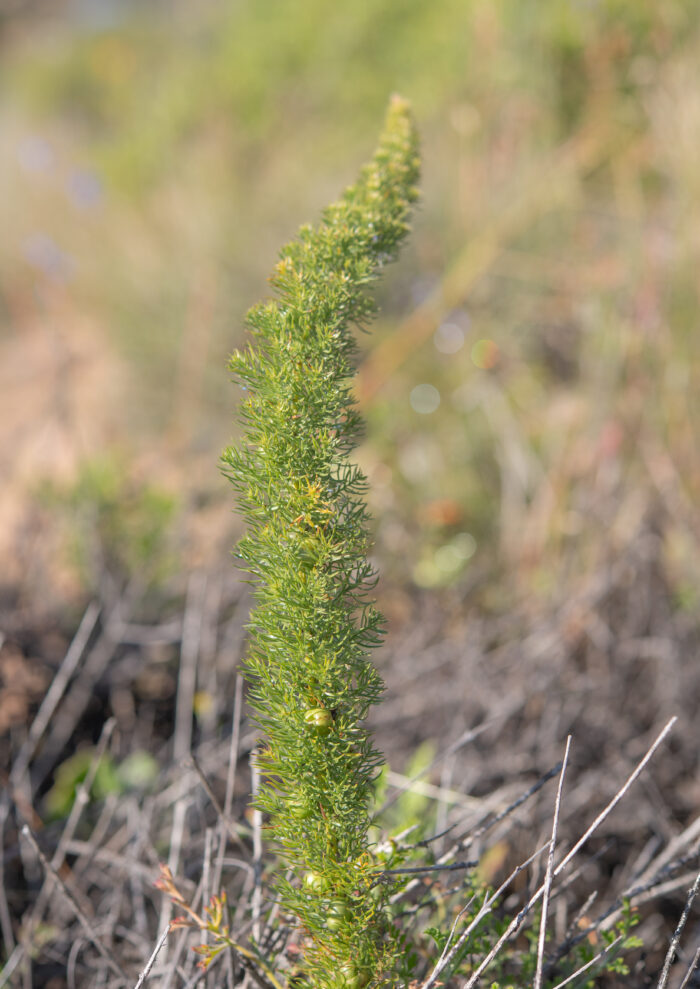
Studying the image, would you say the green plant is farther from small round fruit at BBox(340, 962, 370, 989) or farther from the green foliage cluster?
the green foliage cluster

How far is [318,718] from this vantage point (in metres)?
0.57

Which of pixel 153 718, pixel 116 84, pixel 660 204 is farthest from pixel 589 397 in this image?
pixel 116 84

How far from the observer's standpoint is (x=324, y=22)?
5.43 m

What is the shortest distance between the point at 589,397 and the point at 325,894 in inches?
65.1

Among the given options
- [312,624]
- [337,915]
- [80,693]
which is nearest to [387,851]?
[337,915]

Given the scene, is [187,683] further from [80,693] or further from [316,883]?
[316,883]

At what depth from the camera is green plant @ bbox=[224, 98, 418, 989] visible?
58 centimetres

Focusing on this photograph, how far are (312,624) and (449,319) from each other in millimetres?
2051

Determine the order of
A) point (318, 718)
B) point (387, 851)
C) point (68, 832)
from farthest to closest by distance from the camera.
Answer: point (68, 832) → point (387, 851) → point (318, 718)

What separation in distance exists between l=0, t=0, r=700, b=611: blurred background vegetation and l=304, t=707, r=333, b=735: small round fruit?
3.81 feet

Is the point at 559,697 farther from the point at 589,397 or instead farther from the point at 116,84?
the point at 116,84

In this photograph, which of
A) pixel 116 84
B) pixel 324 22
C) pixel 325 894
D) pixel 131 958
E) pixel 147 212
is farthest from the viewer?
pixel 116 84

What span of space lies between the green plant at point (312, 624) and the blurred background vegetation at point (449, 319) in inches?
45.0

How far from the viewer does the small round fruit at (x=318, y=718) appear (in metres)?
0.57
